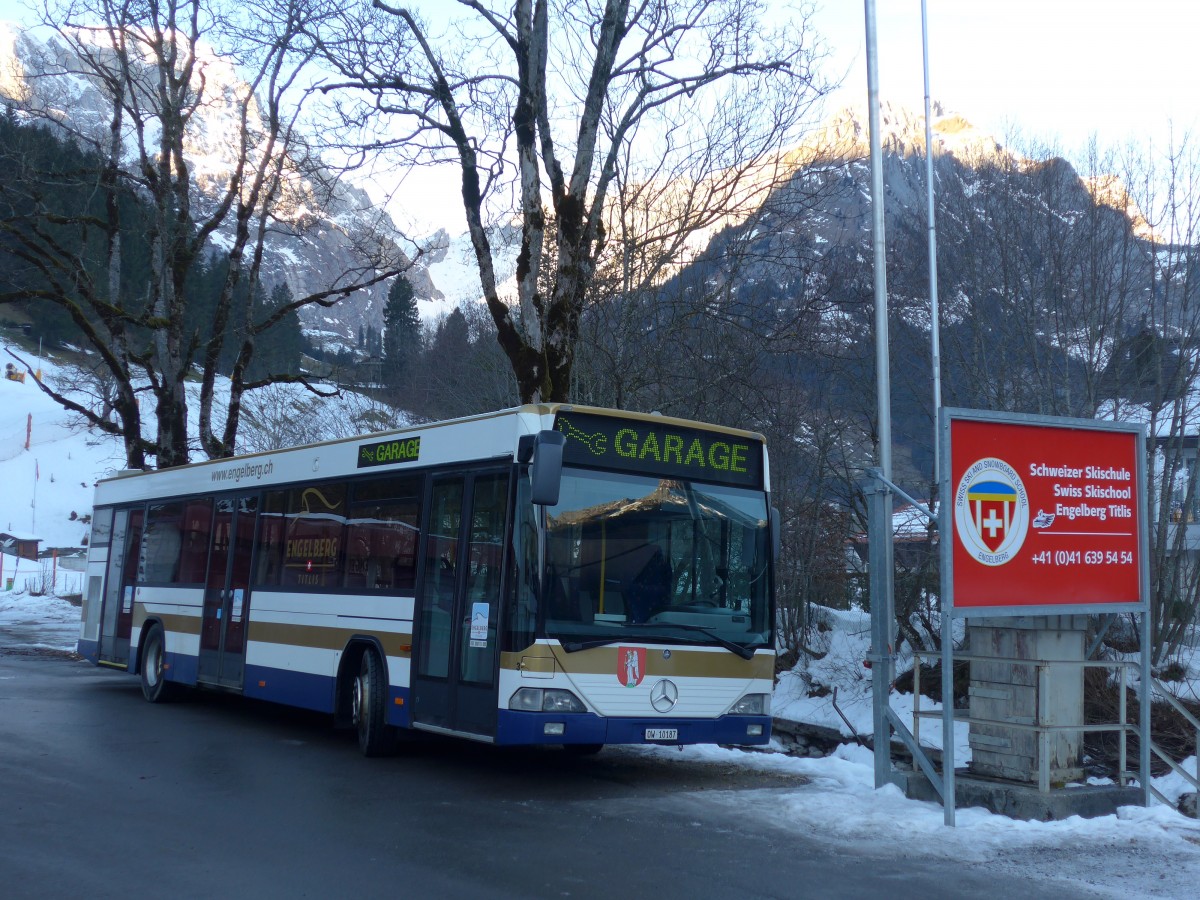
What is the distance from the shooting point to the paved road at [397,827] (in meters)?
6.84

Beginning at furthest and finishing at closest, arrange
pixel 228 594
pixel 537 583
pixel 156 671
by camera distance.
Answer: pixel 156 671, pixel 228 594, pixel 537 583

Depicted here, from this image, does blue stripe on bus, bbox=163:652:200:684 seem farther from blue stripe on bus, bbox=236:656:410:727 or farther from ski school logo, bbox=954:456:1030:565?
ski school logo, bbox=954:456:1030:565

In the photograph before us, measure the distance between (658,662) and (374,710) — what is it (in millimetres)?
2992

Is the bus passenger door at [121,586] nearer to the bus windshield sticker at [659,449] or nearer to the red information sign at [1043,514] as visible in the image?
the bus windshield sticker at [659,449]

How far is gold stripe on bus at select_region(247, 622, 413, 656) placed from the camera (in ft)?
36.3

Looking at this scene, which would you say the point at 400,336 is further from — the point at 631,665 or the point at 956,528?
the point at 956,528

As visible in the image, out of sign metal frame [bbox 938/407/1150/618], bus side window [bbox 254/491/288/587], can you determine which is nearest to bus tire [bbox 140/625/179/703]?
bus side window [bbox 254/491/288/587]

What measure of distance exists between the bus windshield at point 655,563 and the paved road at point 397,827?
139cm

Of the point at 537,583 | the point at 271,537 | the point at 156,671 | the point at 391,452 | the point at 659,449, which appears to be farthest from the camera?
the point at 156,671

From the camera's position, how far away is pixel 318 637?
1241 centimetres

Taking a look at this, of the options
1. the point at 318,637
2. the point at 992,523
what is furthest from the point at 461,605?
the point at 992,523

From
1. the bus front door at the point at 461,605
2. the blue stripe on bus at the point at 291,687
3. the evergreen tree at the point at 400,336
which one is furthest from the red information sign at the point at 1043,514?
the evergreen tree at the point at 400,336

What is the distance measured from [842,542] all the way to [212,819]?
1290 cm

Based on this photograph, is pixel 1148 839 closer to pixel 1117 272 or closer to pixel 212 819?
pixel 212 819
